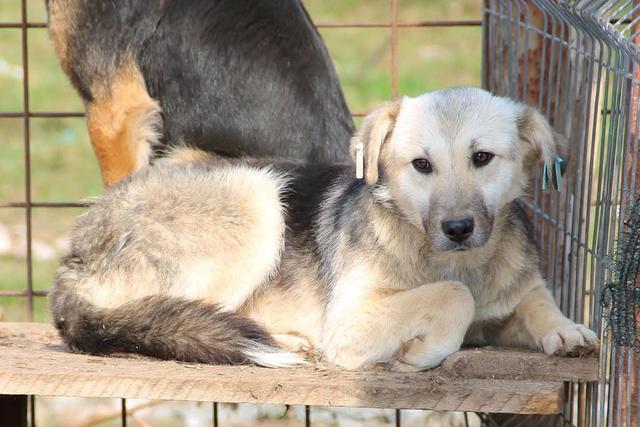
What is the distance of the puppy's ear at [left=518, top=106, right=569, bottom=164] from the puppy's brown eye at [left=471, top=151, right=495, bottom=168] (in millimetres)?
216

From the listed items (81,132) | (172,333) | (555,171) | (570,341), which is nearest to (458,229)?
(555,171)

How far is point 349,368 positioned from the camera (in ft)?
12.2

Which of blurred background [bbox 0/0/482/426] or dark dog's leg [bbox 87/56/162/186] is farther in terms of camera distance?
blurred background [bbox 0/0/482/426]

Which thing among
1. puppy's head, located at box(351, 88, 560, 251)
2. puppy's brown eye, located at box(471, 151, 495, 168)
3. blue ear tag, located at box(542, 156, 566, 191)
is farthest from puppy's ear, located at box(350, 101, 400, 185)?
blue ear tag, located at box(542, 156, 566, 191)

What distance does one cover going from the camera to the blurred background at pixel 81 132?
20.4ft

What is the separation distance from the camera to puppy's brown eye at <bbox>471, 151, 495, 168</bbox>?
3.59m

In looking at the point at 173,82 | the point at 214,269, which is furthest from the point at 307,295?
the point at 173,82

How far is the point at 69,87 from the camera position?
10.8 metres

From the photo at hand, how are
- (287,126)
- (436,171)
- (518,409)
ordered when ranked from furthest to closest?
(287,126) < (436,171) < (518,409)

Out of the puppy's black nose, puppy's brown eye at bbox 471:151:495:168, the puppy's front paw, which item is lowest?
the puppy's front paw

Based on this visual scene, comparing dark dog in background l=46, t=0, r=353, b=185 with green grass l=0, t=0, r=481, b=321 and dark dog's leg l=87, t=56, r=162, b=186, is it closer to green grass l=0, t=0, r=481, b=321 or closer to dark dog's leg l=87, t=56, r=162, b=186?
dark dog's leg l=87, t=56, r=162, b=186

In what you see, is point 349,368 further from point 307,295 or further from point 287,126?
point 287,126

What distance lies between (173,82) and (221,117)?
0.96ft

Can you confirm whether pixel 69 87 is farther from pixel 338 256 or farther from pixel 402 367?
pixel 402 367
